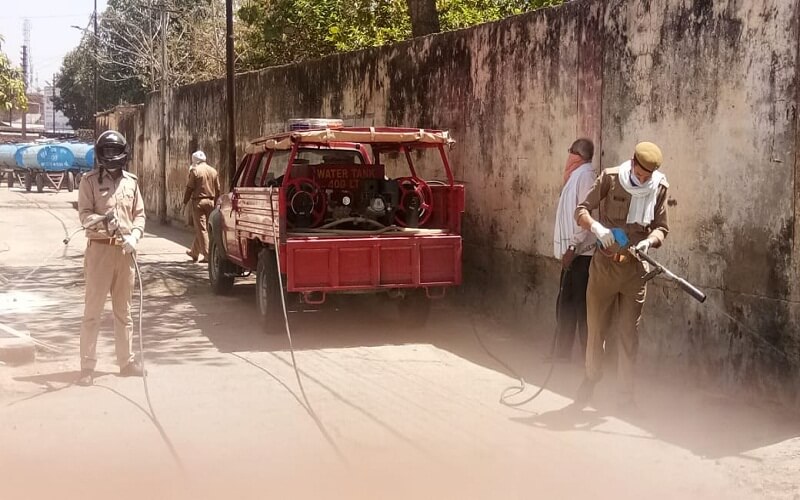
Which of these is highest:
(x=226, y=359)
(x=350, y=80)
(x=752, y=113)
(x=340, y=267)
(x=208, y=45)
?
(x=208, y=45)

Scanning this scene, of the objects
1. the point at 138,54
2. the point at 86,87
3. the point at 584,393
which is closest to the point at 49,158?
the point at 138,54

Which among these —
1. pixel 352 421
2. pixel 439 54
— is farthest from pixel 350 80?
pixel 352 421

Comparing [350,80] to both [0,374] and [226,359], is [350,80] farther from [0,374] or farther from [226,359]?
[0,374]

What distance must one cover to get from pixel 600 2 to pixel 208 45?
1047 inches

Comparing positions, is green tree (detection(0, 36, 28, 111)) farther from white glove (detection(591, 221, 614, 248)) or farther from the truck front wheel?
white glove (detection(591, 221, 614, 248))

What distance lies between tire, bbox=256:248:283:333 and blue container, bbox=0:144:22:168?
37053 mm

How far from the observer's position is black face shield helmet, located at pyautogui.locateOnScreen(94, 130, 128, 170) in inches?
275

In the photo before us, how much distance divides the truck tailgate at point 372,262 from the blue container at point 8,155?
3783cm

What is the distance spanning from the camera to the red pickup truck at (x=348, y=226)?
340 inches

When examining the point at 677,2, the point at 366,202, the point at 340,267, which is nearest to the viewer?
the point at 677,2

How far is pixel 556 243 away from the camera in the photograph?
7.55 metres

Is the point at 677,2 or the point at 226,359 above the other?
the point at 677,2

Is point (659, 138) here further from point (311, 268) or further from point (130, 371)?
point (130, 371)

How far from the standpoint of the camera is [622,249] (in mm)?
5969
